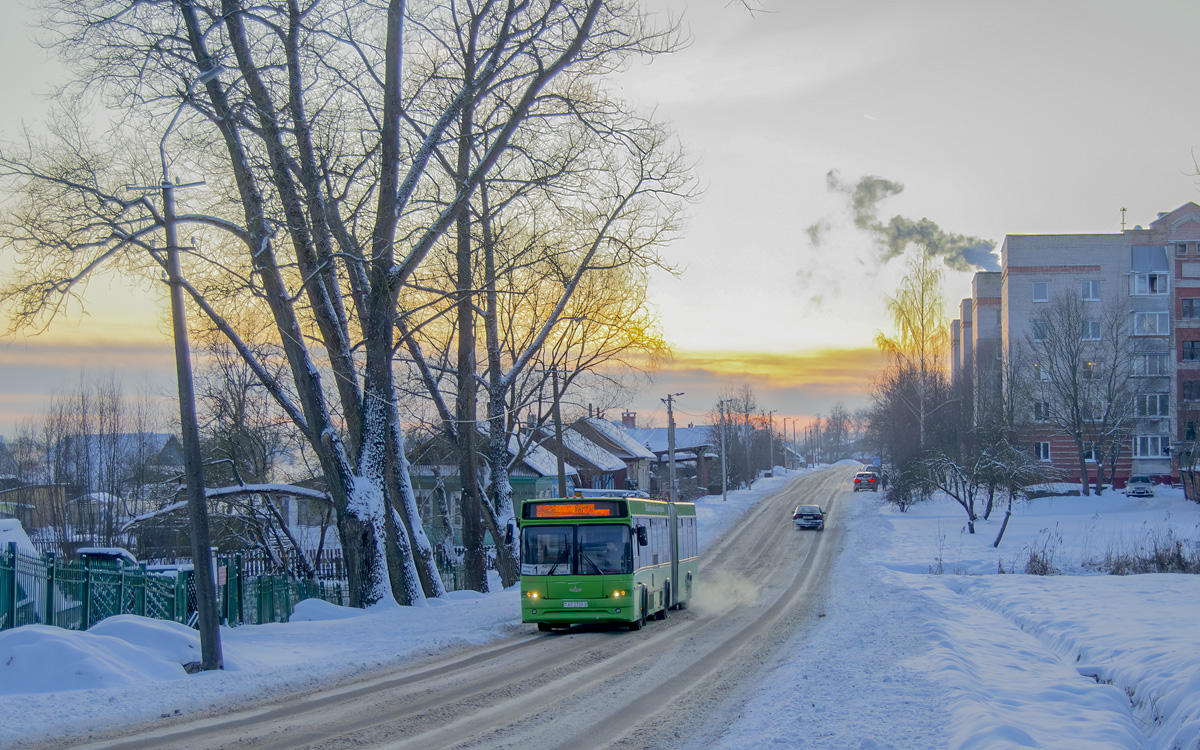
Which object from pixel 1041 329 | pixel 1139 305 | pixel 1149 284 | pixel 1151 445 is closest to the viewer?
pixel 1041 329

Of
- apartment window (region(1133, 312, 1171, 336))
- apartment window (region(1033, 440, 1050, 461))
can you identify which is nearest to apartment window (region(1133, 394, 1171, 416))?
apartment window (region(1133, 312, 1171, 336))

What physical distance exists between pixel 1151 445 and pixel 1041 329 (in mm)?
12533

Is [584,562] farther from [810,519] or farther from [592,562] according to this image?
[810,519]

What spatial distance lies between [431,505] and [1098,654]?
141ft

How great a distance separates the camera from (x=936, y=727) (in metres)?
8.75

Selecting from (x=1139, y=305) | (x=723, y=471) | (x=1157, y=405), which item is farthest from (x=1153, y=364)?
(x=723, y=471)

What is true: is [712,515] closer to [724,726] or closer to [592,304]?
[592,304]

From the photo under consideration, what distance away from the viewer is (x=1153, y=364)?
62.9 m

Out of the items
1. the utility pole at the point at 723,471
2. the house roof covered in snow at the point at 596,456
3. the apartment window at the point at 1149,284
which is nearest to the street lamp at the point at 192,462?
the house roof covered in snow at the point at 596,456

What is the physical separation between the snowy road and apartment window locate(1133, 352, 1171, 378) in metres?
54.5

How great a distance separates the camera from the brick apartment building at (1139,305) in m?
62.2

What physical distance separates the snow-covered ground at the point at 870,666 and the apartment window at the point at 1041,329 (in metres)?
39.3

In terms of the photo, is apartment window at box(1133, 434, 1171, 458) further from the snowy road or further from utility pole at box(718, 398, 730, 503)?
the snowy road

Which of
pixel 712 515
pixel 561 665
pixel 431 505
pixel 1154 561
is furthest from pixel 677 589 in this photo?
pixel 712 515
